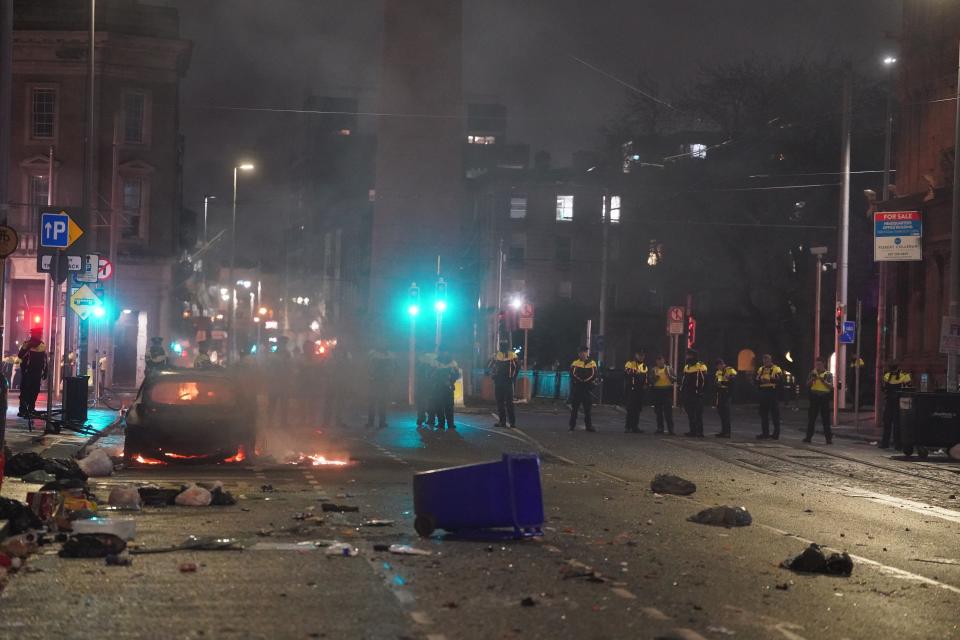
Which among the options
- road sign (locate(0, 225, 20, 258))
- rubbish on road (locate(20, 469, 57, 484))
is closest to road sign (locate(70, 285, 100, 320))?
rubbish on road (locate(20, 469, 57, 484))

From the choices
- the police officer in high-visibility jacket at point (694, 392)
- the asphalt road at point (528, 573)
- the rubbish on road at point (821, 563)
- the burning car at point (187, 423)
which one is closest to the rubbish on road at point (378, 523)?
the asphalt road at point (528, 573)

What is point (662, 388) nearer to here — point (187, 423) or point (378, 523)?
point (187, 423)

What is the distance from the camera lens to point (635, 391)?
29516 millimetres

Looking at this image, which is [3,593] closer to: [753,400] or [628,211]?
[753,400]

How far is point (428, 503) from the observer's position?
1103cm

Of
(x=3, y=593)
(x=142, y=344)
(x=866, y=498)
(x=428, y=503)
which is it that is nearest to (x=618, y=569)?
(x=428, y=503)

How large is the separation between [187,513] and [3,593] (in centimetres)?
417

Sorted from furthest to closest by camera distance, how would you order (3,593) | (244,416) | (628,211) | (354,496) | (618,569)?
(628,211)
(244,416)
(354,496)
(618,569)
(3,593)

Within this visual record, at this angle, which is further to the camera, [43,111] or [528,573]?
[43,111]

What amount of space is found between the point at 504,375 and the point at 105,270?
1258 cm

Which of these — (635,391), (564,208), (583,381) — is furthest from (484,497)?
(564,208)

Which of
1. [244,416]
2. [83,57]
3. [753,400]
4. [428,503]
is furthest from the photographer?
[753,400]

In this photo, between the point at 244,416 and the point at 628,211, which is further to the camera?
the point at 628,211

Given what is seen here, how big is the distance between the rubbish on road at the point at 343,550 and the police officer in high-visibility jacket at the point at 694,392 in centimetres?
1853
